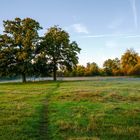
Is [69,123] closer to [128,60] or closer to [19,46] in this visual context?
[19,46]

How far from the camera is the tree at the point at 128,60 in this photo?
16514 cm

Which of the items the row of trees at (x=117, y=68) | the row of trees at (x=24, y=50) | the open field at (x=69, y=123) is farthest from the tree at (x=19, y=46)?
the row of trees at (x=117, y=68)

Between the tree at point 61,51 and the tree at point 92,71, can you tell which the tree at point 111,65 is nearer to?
the tree at point 92,71

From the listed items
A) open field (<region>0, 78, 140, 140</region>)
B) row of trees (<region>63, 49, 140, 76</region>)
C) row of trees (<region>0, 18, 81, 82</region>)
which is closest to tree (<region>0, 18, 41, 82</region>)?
row of trees (<region>0, 18, 81, 82</region>)

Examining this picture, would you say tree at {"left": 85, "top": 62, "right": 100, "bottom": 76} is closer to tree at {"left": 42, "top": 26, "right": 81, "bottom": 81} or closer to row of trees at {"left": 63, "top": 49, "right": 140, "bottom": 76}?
row of trees at {"left": 63, "top": 49, "right": 140, "bottom": 76}

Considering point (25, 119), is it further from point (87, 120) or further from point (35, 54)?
point (35, 54)

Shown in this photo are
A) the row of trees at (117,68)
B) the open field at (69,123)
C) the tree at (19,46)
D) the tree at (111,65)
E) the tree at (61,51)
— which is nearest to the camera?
the open field at (69,123)

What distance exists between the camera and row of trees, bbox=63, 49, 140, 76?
533 feet

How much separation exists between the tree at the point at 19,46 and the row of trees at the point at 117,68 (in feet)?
261

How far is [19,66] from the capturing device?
80.1 m

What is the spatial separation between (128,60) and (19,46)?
91.6 m

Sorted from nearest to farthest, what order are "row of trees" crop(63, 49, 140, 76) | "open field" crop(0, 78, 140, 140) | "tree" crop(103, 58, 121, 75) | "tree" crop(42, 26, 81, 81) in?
"open field" crop(0, 78, 140, 140) < "tree" crop(42, 26, 81, 81) < "row of trees" crop(63, 49, 140, 76) < "tree" crop(103, 58, 121, 75)

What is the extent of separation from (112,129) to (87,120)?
2.93 meters

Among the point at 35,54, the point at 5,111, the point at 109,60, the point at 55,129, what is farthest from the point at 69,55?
the point at 109,60
